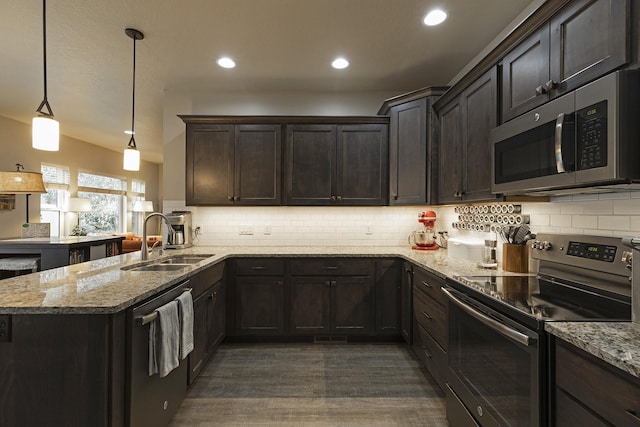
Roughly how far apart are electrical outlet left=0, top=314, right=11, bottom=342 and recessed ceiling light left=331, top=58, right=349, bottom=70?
9.67ft

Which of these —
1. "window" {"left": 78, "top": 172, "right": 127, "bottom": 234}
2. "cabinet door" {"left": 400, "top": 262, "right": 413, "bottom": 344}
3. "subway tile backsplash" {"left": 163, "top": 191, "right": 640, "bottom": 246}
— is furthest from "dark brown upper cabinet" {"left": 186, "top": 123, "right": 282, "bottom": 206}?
"window" {"left": 78, "top": 172, "right": 127, "bottom": 234}

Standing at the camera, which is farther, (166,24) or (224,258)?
(224,258)

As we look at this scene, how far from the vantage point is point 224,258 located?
10.2 feet

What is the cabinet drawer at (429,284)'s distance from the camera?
228 cm

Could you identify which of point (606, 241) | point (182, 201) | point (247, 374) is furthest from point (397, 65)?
point (247, 374)

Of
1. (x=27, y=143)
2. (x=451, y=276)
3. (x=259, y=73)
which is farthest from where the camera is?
(x=27, y=143)

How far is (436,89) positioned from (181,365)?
3065 mm

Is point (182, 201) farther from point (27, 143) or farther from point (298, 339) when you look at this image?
point (27, 143)

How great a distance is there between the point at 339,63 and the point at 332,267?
6.45 ft

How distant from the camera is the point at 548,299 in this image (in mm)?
1488

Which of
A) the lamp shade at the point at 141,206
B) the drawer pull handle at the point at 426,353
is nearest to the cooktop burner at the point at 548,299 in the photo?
the drawer pull handle at the point at 426,353

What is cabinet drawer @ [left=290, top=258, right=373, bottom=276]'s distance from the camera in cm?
321

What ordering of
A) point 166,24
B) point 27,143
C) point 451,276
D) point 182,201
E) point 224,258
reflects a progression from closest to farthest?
point 451,276 < point 166,24 < point 224,258 < point 182,201 < point 27,143

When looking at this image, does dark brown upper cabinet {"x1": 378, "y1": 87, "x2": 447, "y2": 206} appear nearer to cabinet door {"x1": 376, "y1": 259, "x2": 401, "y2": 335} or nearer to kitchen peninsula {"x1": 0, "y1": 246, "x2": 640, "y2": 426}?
cabinet door {"x1": 376, "y1": 259, "x2": 401, "y2": 335}
